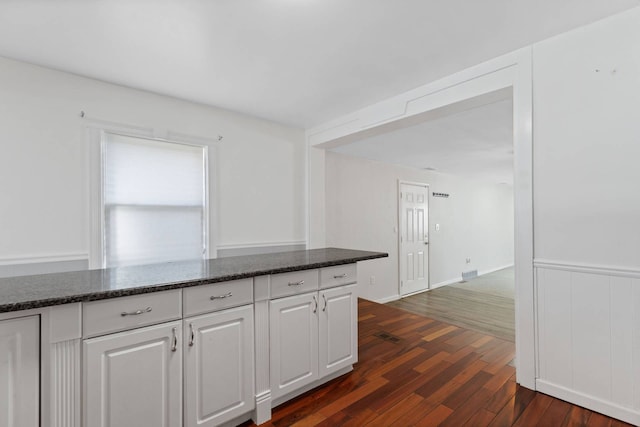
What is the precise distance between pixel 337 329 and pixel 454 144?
3.13 metres

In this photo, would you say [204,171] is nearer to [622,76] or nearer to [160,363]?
[160,363]

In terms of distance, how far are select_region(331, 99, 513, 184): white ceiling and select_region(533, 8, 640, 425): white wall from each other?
77 cm

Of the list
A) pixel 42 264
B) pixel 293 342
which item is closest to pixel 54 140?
pixel 42 264

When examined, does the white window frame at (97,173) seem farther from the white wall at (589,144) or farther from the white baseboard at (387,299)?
the white baseboard at (387,299)

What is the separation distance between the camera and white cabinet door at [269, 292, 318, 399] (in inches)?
76.5

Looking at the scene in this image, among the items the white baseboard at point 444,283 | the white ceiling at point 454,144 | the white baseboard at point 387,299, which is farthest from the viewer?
the white baseboard at point 444,283

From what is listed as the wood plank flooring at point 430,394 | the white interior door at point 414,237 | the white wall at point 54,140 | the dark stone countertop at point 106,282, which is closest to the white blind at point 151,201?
the white wall at point 54,140

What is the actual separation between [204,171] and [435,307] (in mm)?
4139

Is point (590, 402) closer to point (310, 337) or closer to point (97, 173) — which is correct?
point (310, 337)

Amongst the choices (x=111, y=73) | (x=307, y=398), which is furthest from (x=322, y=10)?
(x=307, y=398)

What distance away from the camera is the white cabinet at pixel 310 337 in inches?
77.1

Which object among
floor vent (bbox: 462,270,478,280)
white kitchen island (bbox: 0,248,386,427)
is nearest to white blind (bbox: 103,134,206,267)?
white kitchen island (bbox: 0,248,386,427)

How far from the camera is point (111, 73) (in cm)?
221

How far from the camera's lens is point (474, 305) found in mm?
4906
